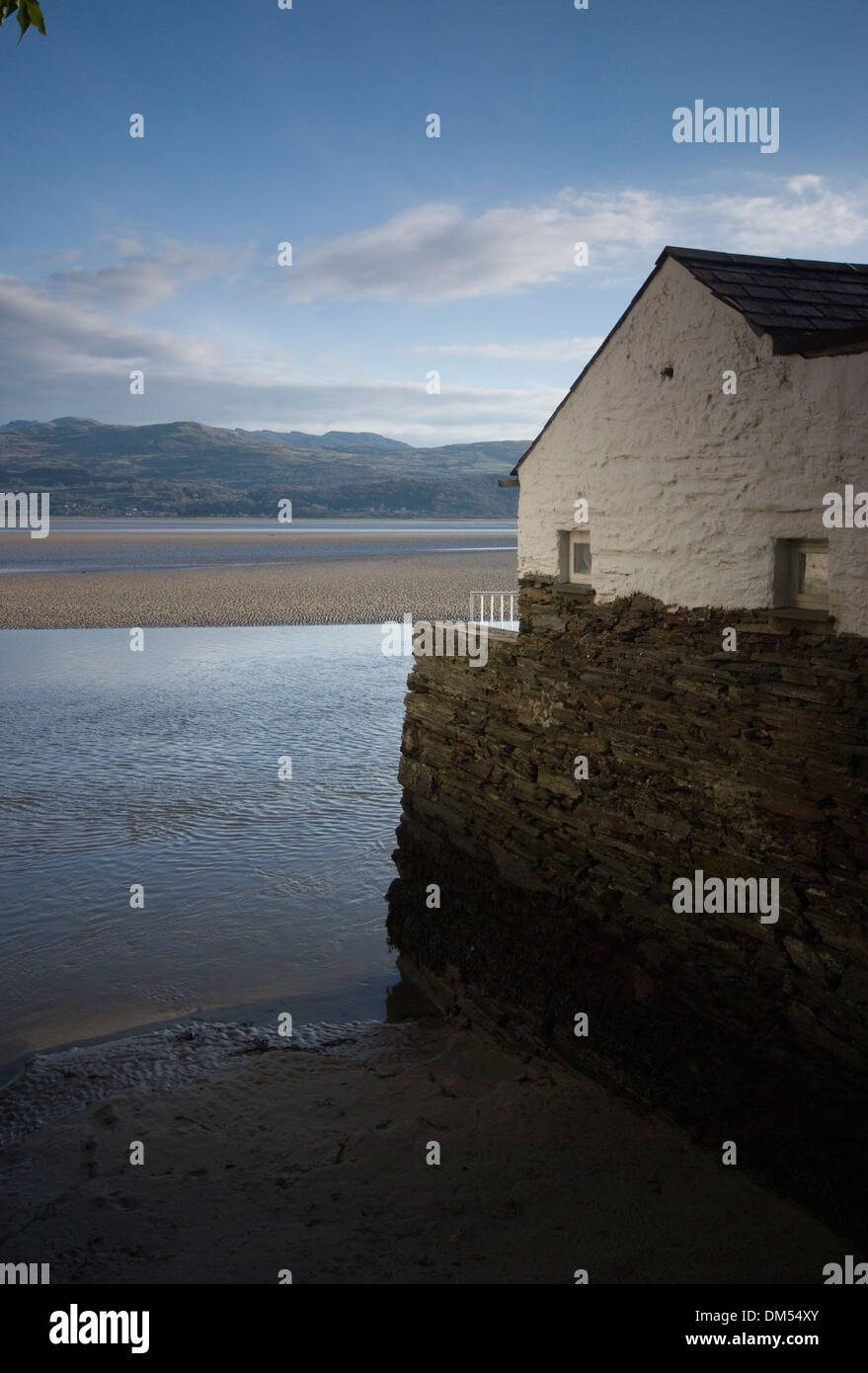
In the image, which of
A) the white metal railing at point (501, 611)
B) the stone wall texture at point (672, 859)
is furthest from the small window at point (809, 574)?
the white metal railing at point (501, 611)

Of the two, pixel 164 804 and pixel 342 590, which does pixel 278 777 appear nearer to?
pixel 164 804

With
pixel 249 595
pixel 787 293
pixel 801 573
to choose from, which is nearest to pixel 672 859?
pixel 801 573

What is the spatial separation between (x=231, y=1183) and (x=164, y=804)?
9.44 meters

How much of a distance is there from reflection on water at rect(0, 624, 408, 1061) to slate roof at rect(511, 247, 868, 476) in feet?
23.9

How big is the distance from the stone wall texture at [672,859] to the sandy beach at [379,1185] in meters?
0.42

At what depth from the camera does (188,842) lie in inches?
569

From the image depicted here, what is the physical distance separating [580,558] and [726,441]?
7.77 ft

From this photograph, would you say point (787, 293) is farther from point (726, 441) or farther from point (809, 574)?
point (809, 574)

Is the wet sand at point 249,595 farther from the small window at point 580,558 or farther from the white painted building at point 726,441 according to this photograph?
the white painted building at point 726,441

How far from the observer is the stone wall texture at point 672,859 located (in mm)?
6117

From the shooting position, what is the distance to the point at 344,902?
12633 mm

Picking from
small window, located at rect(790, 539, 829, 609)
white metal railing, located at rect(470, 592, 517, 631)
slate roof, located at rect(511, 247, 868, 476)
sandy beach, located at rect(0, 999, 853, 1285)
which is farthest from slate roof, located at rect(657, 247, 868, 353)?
sandy beach, located at rect(0, 999, 853, 1285)

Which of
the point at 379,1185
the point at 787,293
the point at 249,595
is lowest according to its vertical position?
the point at 379,1185
